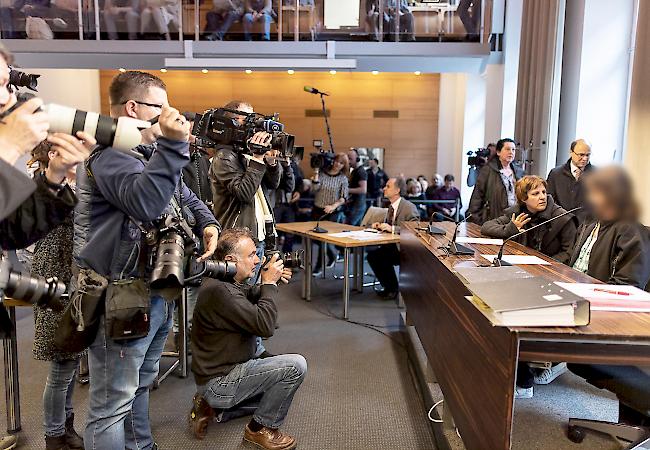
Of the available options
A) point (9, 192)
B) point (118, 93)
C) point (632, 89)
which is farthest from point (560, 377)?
point (9, 192)

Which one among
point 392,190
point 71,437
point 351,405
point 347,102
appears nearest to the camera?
point 71,437

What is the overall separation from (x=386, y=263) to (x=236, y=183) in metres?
2.14

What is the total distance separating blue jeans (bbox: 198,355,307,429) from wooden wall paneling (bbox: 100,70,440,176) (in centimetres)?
797

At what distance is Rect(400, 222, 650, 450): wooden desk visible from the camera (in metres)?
1.30

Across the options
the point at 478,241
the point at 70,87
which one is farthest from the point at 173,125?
the point at 70,87

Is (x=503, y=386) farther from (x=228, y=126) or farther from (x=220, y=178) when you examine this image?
(x=220, y=178)

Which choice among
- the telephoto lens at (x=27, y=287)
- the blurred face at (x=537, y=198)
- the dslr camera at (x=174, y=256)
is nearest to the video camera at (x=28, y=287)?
the telephoto lens at (x=27, y=287)

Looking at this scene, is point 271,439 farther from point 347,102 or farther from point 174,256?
point 347,102

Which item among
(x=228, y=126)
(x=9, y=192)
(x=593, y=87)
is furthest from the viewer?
(x=593, y=87)

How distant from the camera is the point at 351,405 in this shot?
2.69 m

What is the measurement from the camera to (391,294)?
15.9 ft

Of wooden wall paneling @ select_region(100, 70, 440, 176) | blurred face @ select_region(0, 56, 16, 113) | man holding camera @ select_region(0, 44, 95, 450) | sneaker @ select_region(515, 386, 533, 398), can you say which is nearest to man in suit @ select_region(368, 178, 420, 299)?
sneaker @ select_region(515, 386, 533, 398)

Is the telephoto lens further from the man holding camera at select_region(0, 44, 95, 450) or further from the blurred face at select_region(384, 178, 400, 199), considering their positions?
the blurred face at select_region(384, 178, 400, 199)

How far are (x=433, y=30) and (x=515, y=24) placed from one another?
1007 mm
